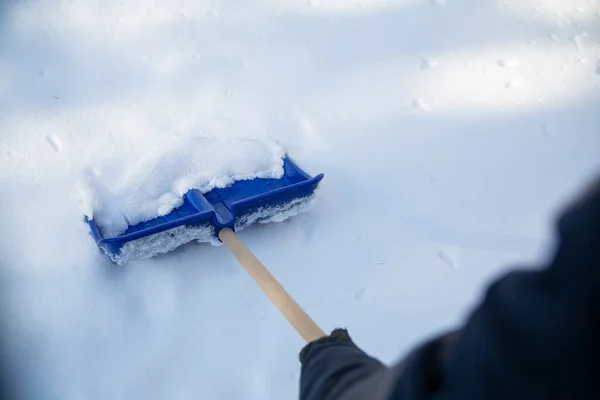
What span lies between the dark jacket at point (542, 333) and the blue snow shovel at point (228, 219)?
Answer: 29.9 inches

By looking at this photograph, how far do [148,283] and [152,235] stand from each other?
154 millimetres

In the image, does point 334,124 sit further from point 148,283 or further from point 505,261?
point 148,283

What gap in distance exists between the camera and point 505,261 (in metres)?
1.44

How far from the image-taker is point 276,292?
1.10m

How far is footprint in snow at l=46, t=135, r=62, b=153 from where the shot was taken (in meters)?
1.59

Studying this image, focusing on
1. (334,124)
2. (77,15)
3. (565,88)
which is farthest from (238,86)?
(565,88)

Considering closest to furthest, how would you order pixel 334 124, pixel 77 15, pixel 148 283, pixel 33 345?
pixel 33 345
pixel 148 283
pixel 334 124
pixel 77 15

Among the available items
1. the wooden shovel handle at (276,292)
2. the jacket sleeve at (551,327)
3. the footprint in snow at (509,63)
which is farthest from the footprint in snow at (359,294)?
the footprint in snow at (509,63)

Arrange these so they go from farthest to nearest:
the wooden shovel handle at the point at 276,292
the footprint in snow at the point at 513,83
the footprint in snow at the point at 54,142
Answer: the footprint in snow at the point at 513,83 < the footprint in snow at the point at 54,142 < the wooden shovel handle at the point at 276,292

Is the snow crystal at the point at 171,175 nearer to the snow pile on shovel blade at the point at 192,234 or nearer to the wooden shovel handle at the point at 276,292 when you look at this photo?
the snow pile on shovel blade at the point at 192,234

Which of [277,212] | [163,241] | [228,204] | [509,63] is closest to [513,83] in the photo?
[509,63]

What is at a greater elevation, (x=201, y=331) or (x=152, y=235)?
(x=152, y=235)

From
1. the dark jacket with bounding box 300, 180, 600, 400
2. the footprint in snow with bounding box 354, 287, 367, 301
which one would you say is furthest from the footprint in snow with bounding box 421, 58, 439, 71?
the dark jacket with bounding box 300, 180, 600, 400

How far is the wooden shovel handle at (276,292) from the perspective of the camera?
3.25 ft
